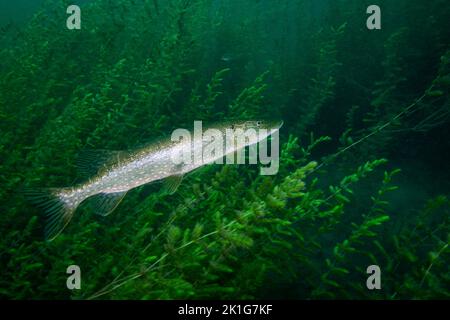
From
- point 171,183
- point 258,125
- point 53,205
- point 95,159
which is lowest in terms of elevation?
point 53,205

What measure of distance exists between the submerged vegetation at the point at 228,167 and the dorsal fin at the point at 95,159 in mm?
492

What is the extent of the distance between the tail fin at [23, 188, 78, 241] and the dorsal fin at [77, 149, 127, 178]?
37 centimetres

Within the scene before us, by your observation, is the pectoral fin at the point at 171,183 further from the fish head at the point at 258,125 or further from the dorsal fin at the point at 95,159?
the fish head at the point at 258,125

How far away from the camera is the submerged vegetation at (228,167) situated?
2.62m

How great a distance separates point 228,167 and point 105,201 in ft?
4.94

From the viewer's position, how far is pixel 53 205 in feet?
9.78

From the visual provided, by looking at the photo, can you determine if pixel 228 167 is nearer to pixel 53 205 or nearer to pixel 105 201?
pixel 105 201

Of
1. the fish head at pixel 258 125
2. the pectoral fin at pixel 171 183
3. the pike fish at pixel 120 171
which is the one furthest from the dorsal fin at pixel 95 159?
the fish head at pixel 258 125

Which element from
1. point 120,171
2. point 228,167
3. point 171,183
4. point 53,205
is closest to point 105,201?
point 120,171

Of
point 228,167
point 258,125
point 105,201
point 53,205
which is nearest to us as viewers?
point 53,205

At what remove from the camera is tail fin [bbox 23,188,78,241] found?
9.39ft
